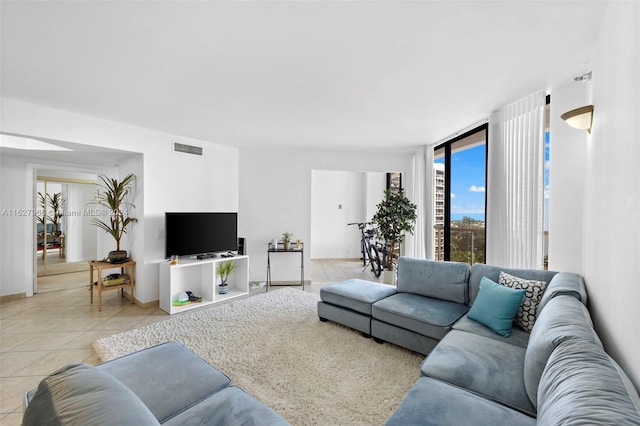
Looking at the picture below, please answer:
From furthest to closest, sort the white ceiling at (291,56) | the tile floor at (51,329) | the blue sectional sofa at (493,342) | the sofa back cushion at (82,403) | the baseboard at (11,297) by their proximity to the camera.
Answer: the baseboard at (11,297)
the tile floor at (51,329)
the white ceiling at (291,56)
the blue sectional sofa at (493,342)
the sofa back cushion at (82,403)

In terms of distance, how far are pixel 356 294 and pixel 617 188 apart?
7.37 feet

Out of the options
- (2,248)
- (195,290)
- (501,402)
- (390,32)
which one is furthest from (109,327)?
(390,32)

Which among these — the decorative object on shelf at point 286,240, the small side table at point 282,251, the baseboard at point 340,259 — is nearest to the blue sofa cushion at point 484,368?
the small side table at point 282,251

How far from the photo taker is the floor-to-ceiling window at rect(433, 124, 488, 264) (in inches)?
160

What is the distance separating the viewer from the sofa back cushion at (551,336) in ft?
4.04

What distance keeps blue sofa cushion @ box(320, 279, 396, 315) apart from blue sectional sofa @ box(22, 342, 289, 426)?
1729 mm

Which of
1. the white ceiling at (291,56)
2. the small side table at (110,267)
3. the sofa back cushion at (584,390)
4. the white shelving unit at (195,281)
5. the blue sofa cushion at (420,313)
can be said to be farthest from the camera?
the white shelving unit at (195,281)

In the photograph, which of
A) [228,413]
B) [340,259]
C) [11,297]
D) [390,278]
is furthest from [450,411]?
[340,259]

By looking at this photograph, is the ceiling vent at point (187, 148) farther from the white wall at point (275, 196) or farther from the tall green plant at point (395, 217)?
the tall green plant at point (395, 217)

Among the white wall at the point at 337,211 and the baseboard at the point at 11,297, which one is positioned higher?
the white wall at the point at 337,211

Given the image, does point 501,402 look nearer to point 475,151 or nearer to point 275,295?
point 275,295

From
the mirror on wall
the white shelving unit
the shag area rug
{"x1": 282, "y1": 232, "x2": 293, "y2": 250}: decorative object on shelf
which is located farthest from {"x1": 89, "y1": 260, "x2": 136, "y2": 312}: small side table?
the mirror on wall

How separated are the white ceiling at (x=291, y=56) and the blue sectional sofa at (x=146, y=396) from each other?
1.81 metres

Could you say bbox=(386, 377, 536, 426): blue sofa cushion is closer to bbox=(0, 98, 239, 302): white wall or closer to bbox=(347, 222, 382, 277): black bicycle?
bbox=(0, 98, 239, 302): white wall
